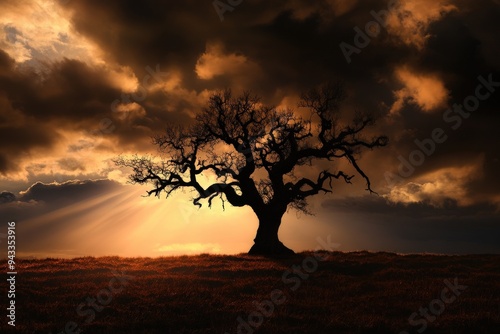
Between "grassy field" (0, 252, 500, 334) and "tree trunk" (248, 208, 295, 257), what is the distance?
28.5 ft

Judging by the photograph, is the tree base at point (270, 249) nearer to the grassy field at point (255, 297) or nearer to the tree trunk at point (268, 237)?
the tree trunk at point (268, 237)

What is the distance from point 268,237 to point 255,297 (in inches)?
817

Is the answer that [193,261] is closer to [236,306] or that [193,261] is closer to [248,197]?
[248,197]

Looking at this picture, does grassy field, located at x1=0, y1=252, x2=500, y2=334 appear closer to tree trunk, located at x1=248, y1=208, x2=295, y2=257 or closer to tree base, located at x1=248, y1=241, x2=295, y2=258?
tree base, located at x1=248, y1=241, x2=295, y2=258

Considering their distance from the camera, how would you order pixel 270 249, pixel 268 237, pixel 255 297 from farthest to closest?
1. pixel 268 237
2. pixel 270 249
3. pixel 255 297

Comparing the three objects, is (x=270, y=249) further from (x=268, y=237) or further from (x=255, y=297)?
(x=255, y=297)

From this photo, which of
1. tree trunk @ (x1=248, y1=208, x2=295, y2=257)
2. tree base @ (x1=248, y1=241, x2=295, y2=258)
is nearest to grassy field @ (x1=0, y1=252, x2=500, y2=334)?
tree base @ (x1=248, y1=241, x2=295, y2=258)

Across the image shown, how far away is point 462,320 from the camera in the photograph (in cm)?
1586

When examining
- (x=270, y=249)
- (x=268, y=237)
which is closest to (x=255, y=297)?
(x=270, y=249)

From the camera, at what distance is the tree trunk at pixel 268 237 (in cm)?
4009

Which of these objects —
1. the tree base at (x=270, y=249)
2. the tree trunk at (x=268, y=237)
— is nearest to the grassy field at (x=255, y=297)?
the tree base at (x=270, y=249)

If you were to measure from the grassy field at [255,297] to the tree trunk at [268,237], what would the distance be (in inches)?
342

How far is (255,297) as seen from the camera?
64.5ft

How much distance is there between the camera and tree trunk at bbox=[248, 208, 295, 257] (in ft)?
132
